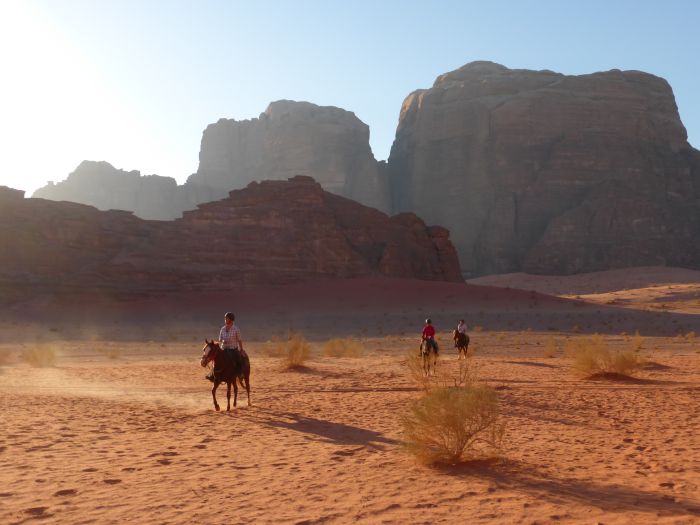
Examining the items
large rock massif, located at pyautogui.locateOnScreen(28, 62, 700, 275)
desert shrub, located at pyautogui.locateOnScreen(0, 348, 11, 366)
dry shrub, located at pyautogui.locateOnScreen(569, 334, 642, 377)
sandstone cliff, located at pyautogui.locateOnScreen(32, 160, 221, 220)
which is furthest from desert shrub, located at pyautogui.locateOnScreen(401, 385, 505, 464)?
sandstone cliff, located at pyautogui.locateOnScreen(32, 160, 221, 220)

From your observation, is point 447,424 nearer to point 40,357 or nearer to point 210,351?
point 210,351

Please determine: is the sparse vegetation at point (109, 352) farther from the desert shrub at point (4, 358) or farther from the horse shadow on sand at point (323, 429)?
the horse shadow on sand at point (323, 429)

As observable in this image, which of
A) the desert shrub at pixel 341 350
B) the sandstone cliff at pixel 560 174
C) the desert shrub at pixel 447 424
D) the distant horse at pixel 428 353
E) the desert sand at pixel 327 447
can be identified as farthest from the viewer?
the sandstone cliff at pixel 560 174

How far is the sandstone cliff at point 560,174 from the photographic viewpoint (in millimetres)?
98750

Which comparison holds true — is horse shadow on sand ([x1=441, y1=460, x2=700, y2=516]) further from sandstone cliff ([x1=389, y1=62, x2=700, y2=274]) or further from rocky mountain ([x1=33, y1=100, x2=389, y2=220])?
rocky mountain ([x1=33, y1=100, x2=389, y2=220])

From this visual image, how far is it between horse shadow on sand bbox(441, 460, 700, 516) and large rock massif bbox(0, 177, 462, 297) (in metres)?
46.9

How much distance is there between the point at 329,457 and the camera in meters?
8.34

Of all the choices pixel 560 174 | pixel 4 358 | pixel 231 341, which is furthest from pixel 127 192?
pixel 231 341

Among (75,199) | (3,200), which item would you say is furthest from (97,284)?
(75,199)

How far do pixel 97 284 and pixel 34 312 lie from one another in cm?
586

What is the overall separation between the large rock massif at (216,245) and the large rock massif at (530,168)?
129 ft

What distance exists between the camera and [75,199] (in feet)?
404

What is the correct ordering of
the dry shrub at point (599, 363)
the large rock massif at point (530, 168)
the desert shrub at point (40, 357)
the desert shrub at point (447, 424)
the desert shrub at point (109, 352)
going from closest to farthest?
the desert shrub at point (447, 424) < the dry shrub at point (599, 363) < the desert shrub at point (40, 357) < the desert shrub at point (109, 352) < the large rock massif at point (530, 168)

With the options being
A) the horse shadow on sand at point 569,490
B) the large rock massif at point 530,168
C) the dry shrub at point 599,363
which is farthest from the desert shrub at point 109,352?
the large rock massif at point 530,168
